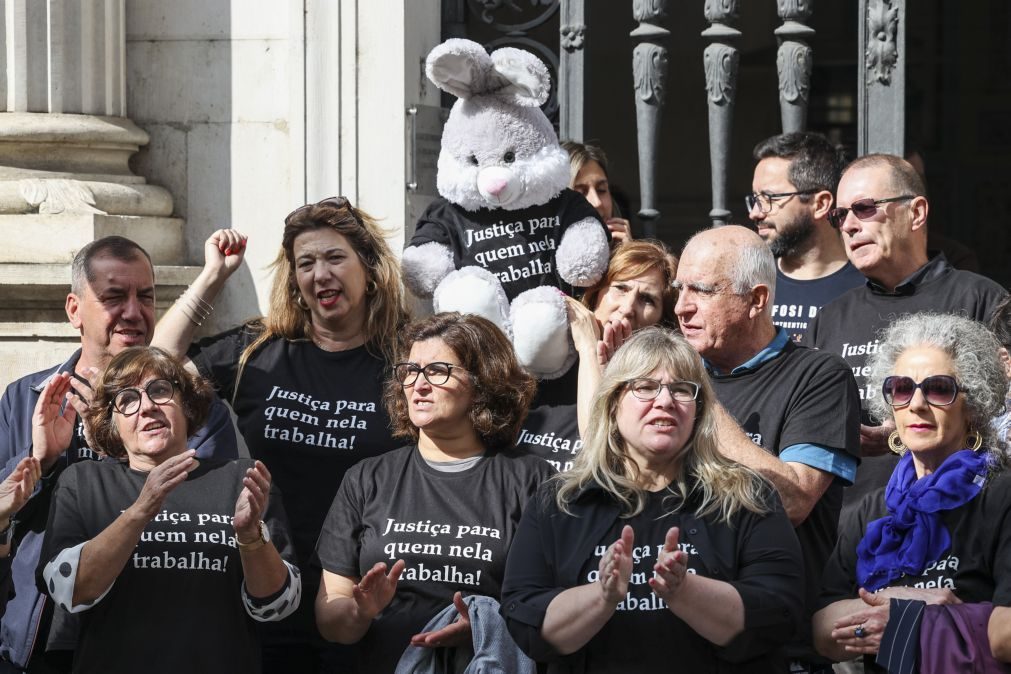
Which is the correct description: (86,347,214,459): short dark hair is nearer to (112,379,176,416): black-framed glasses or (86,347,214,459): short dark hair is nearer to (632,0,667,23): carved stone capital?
(112,379,176,416): black-framed glasses

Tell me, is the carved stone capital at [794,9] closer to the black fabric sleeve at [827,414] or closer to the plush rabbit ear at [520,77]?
the plush rabbit ear at [520,77]

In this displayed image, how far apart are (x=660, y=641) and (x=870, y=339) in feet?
4.72

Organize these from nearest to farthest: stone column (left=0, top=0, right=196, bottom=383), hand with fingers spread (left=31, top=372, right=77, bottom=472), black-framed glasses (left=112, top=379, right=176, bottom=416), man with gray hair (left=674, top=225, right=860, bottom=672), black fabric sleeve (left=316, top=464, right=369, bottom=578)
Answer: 1. man with gray hair (left=674, top=225, right=860, bottom=672)
2. black fabric sleeve (left=316, top=464, right=369, bottom=578)
3. black-framed glasses (left=112, top=379, right=176, bottom=416)
4. hand with fingers spread (left=31, top=372, right=77, bottom=472)
5. stone column (left=0, top=0, right=196, bottom=383)

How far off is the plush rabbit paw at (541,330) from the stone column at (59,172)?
1919 millimetres

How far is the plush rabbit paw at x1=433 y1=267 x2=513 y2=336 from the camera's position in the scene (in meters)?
4.94

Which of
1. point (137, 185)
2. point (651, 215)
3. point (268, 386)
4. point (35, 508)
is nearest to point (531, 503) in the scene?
point (268, 386)

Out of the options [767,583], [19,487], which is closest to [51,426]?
[19,487]

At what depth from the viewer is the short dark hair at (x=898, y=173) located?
5.14 metres

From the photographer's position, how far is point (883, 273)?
16.6ft

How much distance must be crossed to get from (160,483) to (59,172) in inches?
98.3

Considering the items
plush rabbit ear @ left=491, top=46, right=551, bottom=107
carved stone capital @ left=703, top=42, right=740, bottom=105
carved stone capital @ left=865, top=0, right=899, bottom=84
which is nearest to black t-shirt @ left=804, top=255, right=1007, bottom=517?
plush rabbit ear @ left=491, top=46, right=551, bottom=107

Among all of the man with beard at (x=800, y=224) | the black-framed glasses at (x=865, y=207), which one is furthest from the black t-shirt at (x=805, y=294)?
the black-framed glasses at (x=865, y=207)

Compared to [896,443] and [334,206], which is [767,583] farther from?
[334,206]

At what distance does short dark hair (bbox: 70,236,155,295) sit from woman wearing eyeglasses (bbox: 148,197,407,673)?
214 mm
